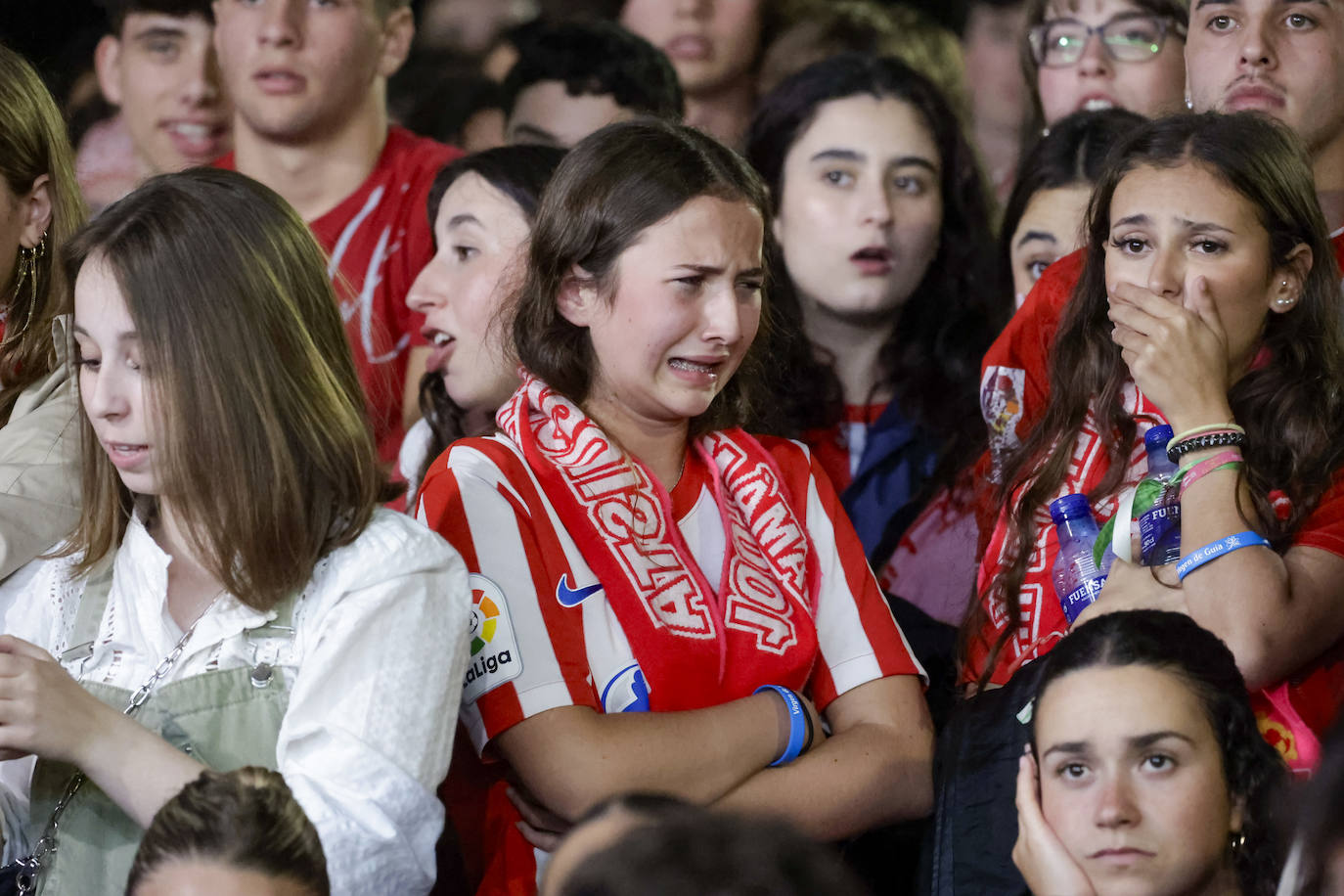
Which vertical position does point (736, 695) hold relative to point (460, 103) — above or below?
below

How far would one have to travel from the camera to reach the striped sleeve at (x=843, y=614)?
92.4 inches

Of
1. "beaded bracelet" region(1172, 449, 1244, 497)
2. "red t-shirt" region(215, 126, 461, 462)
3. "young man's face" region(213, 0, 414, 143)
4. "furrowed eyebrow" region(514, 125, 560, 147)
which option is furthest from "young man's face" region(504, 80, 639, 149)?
"beaded bracelet" region(1172, 449, 1244, 497)

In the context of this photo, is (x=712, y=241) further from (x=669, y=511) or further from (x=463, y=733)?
(x=463, y=733)

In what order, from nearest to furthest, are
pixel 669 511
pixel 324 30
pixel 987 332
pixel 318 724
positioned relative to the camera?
pixel 318 724
pixel 669 511
pixel 987 332
pixel 324 30

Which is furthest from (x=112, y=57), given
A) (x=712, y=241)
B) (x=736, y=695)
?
(x=736, y=695)

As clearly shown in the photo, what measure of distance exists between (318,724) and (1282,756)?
3.87 ft

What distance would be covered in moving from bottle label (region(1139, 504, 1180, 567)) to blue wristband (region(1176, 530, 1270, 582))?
0.37 ft

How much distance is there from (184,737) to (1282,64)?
7.09 feet

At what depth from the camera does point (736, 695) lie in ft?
7.39

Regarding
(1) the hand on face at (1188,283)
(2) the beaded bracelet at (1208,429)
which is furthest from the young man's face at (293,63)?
(2) the beaded bracelet at (1208,429)

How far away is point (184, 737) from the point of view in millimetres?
1903

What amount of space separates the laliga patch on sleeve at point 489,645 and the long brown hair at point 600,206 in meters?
0.40

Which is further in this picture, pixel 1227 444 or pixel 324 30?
pixel 324 30

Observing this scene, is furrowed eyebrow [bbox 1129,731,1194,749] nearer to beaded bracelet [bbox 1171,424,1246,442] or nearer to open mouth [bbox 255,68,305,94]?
beaded bracelet [bbox 1171,424,1246,442]
